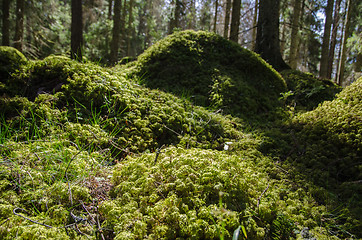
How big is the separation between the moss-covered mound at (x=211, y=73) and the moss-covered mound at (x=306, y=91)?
348mm

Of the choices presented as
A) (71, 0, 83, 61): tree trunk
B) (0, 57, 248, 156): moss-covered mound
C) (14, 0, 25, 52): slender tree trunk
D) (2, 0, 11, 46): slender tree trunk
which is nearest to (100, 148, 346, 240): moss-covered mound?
(0, 57, 248, 156): moss-covered mound

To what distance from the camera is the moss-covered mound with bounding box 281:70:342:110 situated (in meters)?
4.65

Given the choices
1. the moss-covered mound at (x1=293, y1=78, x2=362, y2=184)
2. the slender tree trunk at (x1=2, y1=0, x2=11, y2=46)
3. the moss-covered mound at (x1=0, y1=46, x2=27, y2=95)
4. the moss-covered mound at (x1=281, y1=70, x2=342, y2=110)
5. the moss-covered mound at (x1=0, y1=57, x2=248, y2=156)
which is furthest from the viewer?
the slender tree trunk at (x1=2, y1=0, x2=11, y2=46)

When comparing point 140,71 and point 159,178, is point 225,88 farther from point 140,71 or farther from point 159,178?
point 159,178

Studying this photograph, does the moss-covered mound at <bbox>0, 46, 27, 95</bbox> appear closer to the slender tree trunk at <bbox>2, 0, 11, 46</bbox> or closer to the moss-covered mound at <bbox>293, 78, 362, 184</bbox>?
the moss-covered mound at <bbox>293, 78, 362, 184</bbox>

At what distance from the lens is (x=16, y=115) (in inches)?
112

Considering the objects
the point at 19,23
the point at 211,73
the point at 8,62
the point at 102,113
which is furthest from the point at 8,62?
the point at 19,23

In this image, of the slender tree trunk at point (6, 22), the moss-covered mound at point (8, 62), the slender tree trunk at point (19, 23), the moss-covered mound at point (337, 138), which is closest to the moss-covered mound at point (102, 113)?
the moss-covered mound at point (8, 62)

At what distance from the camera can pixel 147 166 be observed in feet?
7.02

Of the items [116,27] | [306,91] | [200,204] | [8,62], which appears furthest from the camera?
[116,27]

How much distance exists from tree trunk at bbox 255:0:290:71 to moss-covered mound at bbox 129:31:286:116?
1479mm

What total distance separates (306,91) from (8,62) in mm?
6087

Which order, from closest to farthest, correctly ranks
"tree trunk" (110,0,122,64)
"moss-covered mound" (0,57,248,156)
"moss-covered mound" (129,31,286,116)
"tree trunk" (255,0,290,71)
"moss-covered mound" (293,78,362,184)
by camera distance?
"moss-covered mound" (293,78,362,184) → "moss-covered mound" (0,57,248,156) → "moss-covered mound" (129,31,286,116) → "tree trunk" (255,0,290,71) → "tree trunk" (110,0,122,64)

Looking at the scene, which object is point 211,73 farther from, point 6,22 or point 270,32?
point 6,22
